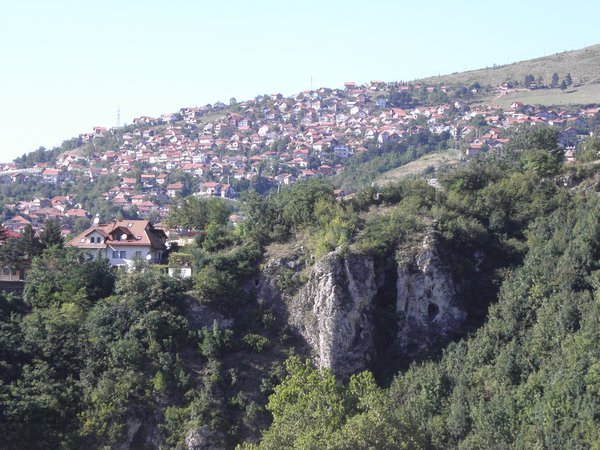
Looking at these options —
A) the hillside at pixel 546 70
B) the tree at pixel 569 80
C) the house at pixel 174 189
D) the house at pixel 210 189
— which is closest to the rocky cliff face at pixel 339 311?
the house at pixel 210 189

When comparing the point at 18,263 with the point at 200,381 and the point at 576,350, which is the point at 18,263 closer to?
the point at 200,381

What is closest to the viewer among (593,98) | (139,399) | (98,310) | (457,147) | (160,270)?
(139,399)

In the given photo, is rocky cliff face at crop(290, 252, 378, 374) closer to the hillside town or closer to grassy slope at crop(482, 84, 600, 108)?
the hillside town

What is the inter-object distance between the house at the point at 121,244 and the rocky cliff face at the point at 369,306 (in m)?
7.86

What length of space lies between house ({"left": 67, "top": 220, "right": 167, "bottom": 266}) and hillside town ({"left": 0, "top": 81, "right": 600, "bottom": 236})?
34610 millimetres

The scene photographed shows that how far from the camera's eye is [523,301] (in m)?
35.9

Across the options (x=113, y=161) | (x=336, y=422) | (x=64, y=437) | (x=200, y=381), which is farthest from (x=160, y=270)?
(x=113, y=161)

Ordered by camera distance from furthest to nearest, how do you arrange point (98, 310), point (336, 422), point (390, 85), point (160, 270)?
point (390, 85)
point (160, 270)
point (98, 310)
point (336, 422)

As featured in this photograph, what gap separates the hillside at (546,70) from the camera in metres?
122

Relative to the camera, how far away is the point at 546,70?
12712 cm

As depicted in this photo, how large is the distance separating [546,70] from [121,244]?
308ft

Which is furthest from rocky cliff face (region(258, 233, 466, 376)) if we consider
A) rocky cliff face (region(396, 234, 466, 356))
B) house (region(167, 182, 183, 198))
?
house (region(167, 182, 183, 198))

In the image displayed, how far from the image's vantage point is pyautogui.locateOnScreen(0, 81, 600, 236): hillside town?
96.9 meters

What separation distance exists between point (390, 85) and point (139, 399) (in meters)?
112
